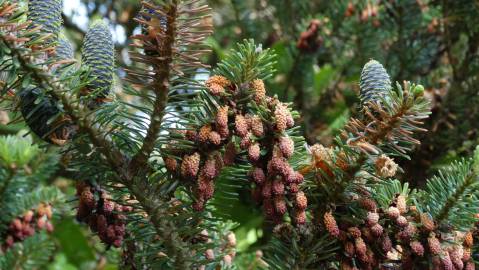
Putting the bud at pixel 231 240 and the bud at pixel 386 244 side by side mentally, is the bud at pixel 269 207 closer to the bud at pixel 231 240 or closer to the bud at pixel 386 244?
the bud at pixel 386 244

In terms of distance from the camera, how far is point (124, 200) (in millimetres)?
709

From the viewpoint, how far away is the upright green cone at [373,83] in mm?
707

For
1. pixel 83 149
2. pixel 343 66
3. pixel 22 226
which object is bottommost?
pixel 22 226

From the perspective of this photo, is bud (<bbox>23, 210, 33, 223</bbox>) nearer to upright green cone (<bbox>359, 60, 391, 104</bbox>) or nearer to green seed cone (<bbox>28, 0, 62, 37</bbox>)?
green seed cone (<bbox>28, 0, 62, 37</bbox>)

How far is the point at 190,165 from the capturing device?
632 millimetres

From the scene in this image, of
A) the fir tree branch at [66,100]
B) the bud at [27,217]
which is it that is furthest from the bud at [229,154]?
the bud at [27,217]

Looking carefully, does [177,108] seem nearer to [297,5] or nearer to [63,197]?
[63,197]

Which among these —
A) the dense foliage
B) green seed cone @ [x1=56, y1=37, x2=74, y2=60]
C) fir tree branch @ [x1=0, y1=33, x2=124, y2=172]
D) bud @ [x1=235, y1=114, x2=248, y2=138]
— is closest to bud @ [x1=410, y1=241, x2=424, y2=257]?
the dense foliage

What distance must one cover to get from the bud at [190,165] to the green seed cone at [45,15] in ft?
0.69

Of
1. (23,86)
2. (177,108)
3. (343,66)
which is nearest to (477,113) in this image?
(343,66)

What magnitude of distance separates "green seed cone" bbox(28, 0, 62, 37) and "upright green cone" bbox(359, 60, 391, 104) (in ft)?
1.18

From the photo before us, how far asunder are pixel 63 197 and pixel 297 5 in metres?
0.85

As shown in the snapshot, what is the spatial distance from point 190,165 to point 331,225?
0.17m

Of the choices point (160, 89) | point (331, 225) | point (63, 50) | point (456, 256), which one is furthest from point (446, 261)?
point (63, 50)
